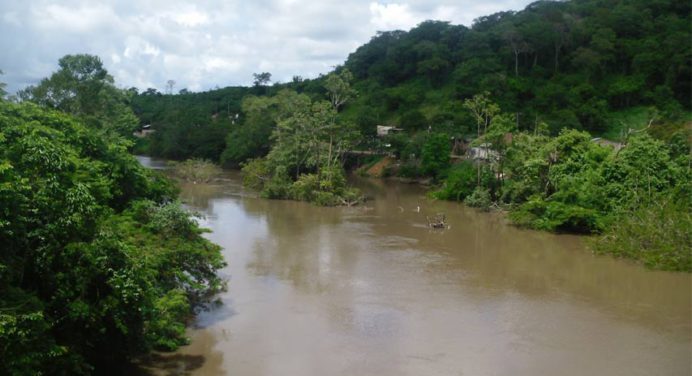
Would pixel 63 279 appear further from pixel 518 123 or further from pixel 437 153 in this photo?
pixel 518 123

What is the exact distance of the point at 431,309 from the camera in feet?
50.3

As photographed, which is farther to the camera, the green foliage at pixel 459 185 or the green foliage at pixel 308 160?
the green foliage at pixel 459 185

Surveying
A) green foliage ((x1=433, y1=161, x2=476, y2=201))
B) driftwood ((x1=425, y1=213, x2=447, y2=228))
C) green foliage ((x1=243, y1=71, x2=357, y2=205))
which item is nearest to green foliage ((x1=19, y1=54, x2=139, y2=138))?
green foliage ((x1=243, y1=71, x2=357, y2=205))

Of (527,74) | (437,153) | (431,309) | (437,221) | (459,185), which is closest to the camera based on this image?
(431,309)

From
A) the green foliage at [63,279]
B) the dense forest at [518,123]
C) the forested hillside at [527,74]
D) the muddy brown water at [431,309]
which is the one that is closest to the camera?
the green foliage at [63,279]

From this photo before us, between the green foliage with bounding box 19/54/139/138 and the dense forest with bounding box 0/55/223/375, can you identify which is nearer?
the dense forest with bounding box 0/55/223/375

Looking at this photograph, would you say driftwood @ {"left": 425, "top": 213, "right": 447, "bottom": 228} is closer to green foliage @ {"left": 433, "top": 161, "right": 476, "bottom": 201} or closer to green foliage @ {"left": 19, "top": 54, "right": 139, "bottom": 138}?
green foliage @ {"left": 433, "top": 161, "right": 476, "bottom": 201}

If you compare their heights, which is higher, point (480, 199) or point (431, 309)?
point (480, 199)

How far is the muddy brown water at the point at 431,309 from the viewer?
12.2m

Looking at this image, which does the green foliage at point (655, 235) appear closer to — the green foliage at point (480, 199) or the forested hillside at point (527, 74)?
the green foliage at point (480, 199)

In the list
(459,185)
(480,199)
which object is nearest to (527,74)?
(459,185)

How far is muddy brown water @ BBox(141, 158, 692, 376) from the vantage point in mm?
12195

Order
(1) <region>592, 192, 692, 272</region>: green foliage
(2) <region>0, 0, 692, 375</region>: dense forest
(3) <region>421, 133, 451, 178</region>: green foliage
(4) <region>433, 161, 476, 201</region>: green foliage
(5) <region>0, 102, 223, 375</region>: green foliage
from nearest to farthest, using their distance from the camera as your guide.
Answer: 1. (5) <region>0, 102, 223, 375</region>: green foliage
2. (2) <region>0, 0, 692, 375</region>: dense forest
3. (1) <region>592, 192, 692, 272</region>: green foliage
4. (4) <region>433, 161, 476, 201</region>: green foliage
5. (3) <region>421, 133, 451, 178</region>: green foliage

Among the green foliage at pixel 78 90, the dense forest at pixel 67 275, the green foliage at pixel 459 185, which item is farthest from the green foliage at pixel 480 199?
the dense forest at pixel 67 275
